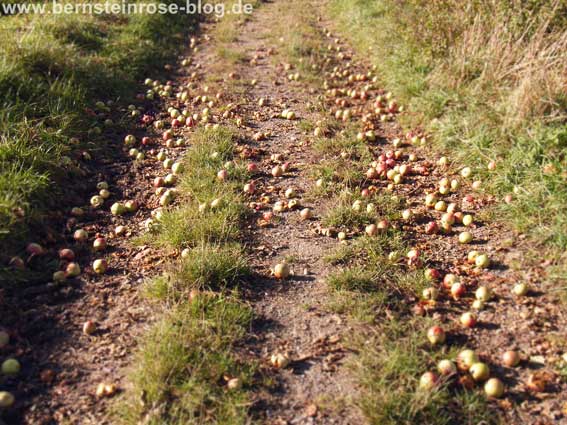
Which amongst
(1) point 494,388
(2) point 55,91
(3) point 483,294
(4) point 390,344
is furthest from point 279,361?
(2) point 55,91

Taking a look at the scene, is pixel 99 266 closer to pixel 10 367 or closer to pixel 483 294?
pixel 10 367

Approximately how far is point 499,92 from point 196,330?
13.5 ft

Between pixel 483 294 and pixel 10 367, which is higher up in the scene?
pixel 483 294

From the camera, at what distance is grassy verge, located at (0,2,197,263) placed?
412 cm

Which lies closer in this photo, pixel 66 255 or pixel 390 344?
pixel 390 344

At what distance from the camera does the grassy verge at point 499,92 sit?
4109 millimetres

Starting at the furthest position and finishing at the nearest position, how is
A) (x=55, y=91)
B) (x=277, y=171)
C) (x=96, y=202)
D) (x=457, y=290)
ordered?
1. (x=55, y=91)
2. (x=277, y=171)
3. (x=96, y=202)
4. (x=457, y=290)

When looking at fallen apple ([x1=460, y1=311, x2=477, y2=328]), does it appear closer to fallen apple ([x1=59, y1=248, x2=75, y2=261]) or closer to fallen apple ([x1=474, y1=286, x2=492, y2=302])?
fallen apple ([x1=474, y1=286, x2=492, y2=302])

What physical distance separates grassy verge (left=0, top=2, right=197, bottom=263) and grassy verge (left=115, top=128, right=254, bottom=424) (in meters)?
1.10

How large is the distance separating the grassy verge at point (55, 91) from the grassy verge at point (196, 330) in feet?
3.61

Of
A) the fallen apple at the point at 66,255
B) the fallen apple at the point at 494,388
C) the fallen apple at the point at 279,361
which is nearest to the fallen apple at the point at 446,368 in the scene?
the fallen apple at the point at 494,388

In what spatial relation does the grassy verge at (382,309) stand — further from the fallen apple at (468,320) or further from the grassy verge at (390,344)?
the fallen apple at (468,320)

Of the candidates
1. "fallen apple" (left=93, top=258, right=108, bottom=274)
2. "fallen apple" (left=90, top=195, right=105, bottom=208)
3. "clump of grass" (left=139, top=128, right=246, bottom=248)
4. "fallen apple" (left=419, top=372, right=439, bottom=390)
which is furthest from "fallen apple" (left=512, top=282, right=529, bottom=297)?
"fallen apple" (left=90, top=195, right=105, bottom=208)

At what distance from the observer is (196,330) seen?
302 centimetres
